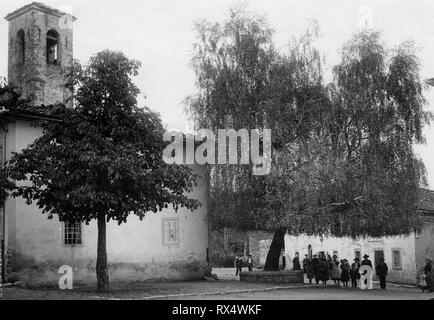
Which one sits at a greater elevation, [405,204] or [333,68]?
[333,68]

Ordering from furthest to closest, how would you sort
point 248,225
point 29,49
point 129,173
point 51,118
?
1. point 29,49
2. point 248,225
3. point 51,118
4. point 129,173

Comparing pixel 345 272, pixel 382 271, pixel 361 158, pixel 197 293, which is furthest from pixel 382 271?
pixel 197 293

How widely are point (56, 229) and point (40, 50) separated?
13165mm

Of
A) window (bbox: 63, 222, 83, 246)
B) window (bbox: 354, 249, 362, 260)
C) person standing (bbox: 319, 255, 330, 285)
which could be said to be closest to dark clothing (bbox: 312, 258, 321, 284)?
person standing (bbox: 319, 255, 330, 285)

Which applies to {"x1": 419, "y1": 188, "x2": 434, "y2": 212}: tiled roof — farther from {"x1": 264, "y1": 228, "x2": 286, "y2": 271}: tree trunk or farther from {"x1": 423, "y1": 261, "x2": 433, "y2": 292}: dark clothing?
{"x1": 264, "y1": 228, "x2": 286, "y2": 271}: tree trunk

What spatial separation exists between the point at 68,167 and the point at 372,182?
11.9m

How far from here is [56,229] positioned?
2294cm

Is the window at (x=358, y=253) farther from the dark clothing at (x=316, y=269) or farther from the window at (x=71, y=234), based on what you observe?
the window at (x=71, y=234)

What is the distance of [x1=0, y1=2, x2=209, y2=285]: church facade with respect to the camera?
2183 centimetres

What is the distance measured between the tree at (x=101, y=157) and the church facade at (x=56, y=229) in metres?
1.19

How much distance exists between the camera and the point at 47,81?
Answer: 32781 mm

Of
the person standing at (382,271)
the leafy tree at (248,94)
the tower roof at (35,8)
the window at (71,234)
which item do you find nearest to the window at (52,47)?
the tower roof at (35,8)

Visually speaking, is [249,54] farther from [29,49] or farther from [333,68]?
[29,49]

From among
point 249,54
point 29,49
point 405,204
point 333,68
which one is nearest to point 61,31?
point 29,49
